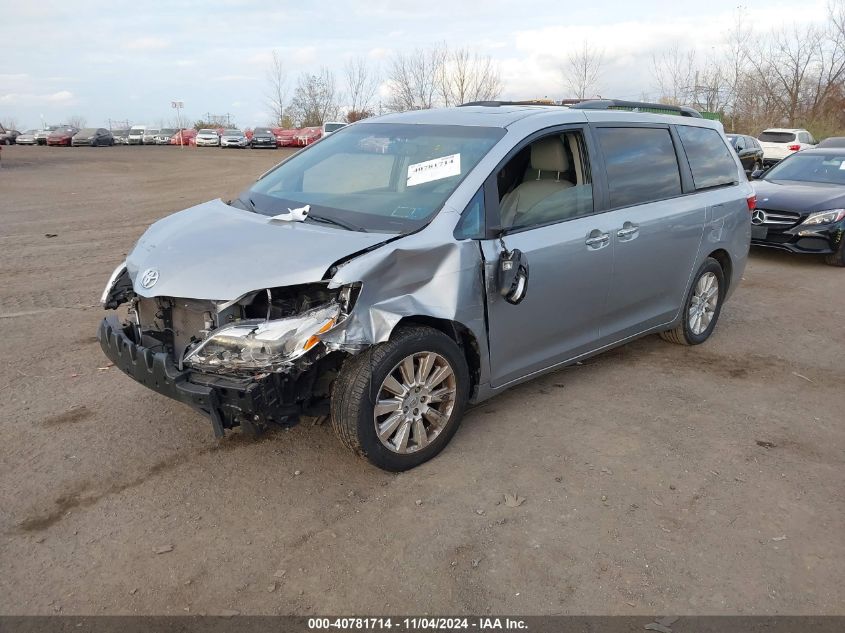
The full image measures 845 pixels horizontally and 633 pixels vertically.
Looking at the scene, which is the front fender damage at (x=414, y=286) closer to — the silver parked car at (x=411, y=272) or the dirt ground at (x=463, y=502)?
the silver parked car at (x=411, y=272)

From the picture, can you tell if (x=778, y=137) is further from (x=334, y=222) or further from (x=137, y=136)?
(x=137, y=136)

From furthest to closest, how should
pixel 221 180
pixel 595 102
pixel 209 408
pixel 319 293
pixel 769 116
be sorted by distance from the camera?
pixel 769 116
pixel 221 180
pixel 595 102
pixel 319 293
pixel 209 408

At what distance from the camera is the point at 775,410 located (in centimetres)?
465

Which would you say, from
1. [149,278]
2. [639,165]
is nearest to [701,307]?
[639,165]

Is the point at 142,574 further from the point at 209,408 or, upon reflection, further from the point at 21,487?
the point at 21,487

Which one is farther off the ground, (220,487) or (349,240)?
(349,240)

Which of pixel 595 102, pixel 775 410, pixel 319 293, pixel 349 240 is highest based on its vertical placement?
pixel 595 102

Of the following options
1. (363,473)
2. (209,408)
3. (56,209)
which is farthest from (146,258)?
(56,209)

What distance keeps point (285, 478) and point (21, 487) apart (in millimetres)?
1347

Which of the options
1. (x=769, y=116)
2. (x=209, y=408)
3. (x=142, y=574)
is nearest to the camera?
(x=142, y=574)

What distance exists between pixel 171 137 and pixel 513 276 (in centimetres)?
5488

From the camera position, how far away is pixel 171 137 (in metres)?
53.0

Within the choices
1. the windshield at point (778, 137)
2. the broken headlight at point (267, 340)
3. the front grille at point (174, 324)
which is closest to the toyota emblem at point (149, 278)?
the front grille at point (174, 324)

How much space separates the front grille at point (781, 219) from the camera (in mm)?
9523
